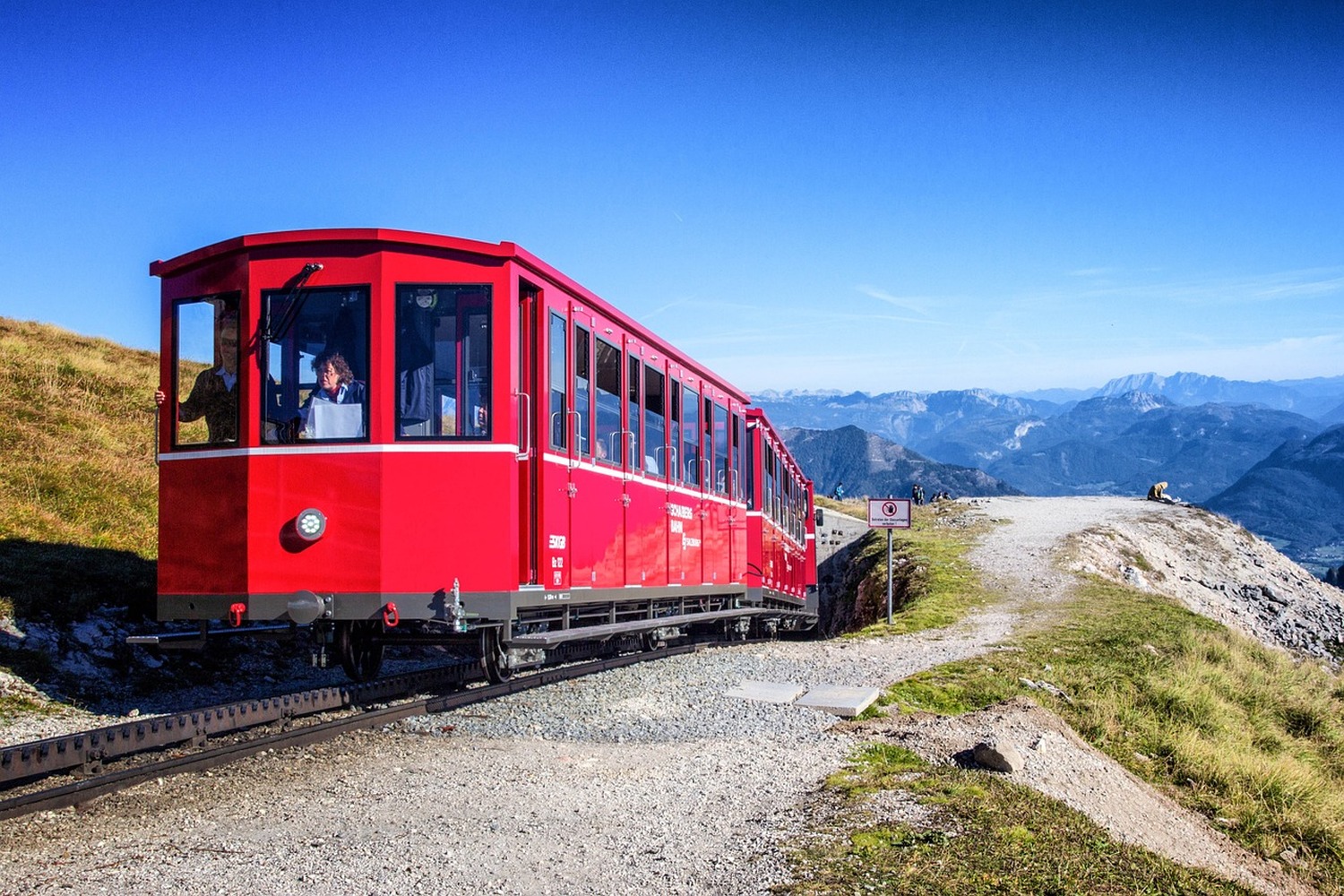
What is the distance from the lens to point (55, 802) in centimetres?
641

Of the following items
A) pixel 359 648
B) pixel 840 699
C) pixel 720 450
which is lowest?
pixel 840 699

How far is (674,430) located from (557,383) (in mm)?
3733

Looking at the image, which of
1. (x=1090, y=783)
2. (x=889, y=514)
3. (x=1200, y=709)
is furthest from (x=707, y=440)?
(x=1090, y=783)

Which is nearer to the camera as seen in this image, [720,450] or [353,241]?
[353,241]

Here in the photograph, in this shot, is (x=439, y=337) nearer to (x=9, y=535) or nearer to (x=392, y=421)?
(x=392, y=421)

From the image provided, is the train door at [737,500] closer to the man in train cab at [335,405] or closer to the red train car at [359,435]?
the red train car at [359,435]

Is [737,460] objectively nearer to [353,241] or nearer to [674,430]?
[674,430]

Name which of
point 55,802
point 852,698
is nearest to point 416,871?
point 55,802

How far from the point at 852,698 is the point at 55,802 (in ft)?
20.8

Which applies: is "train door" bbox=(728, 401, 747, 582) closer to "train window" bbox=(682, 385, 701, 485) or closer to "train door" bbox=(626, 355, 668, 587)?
"train window" bbox=(682, 385, 701, 485)

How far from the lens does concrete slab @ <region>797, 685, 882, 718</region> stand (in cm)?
984

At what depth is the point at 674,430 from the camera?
1384 cm

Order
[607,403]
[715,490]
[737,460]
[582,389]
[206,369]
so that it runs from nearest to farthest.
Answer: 1. [206,369]
2. [582,389]
3. [607,403]
4. [715,490]
5. [737,460]

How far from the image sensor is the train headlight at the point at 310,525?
905 centimetres
